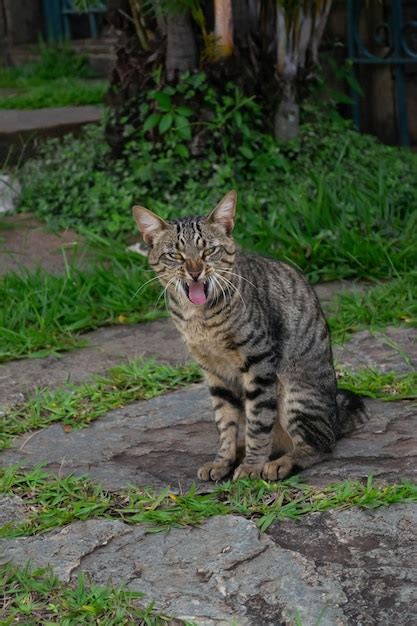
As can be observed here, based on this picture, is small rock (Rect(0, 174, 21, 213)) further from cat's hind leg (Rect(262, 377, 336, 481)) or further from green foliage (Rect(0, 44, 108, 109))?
cat's hind leg (Rect(262, 377, 336, 481))

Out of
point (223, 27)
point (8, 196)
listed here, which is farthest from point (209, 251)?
point (8, 196)

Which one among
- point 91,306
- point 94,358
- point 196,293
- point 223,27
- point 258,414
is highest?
point 223,27

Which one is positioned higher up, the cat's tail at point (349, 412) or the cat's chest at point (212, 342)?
the cat's chest at point (212, 342)

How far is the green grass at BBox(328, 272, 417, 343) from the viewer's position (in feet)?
20.5

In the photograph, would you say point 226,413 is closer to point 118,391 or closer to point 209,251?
point 209,251

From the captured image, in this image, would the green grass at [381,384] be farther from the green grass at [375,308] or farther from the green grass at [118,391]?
the green grass at [375,308]

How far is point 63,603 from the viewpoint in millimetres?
3648

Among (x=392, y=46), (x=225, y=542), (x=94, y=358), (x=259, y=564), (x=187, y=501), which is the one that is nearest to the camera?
(x=259, y=564)

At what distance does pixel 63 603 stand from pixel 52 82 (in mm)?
8215

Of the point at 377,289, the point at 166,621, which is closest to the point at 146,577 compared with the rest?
the point at 166,621

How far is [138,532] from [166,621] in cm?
63

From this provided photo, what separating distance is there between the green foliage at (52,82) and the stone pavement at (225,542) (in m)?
5.47

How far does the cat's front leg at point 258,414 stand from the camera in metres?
4.58

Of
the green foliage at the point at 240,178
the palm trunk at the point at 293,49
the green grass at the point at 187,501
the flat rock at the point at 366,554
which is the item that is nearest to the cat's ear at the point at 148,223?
the green grass at the point at 187,501
